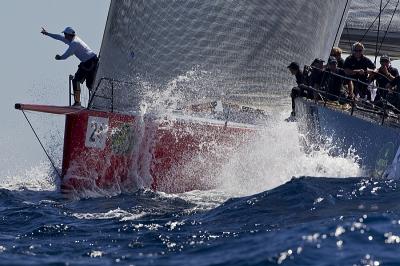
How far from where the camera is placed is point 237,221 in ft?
24.5

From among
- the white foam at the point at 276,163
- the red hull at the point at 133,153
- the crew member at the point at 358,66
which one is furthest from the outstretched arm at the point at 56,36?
the crew member at the point at 358,66

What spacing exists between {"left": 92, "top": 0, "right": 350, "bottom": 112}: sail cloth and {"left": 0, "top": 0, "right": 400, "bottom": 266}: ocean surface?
103cm

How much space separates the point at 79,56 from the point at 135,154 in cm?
153

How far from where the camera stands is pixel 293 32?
12414mm

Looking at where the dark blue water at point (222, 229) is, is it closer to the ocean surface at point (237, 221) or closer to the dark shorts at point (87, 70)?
the ocean surface at point (237, 221)

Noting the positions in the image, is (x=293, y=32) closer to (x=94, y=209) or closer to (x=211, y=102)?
(x=211, y=102)

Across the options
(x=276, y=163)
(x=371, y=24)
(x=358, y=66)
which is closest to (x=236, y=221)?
(x=276, y=163)

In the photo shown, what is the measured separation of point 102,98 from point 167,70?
784 millimetres

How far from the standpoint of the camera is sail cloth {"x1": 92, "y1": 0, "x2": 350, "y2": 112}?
11.5 metres

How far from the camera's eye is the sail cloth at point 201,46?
11.5 meters

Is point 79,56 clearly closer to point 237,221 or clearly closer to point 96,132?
point 96,132

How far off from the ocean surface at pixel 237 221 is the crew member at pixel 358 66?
3.04 feet

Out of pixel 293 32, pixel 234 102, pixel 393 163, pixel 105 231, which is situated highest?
pixel 293 32

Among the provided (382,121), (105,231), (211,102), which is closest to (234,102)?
(211,102)
